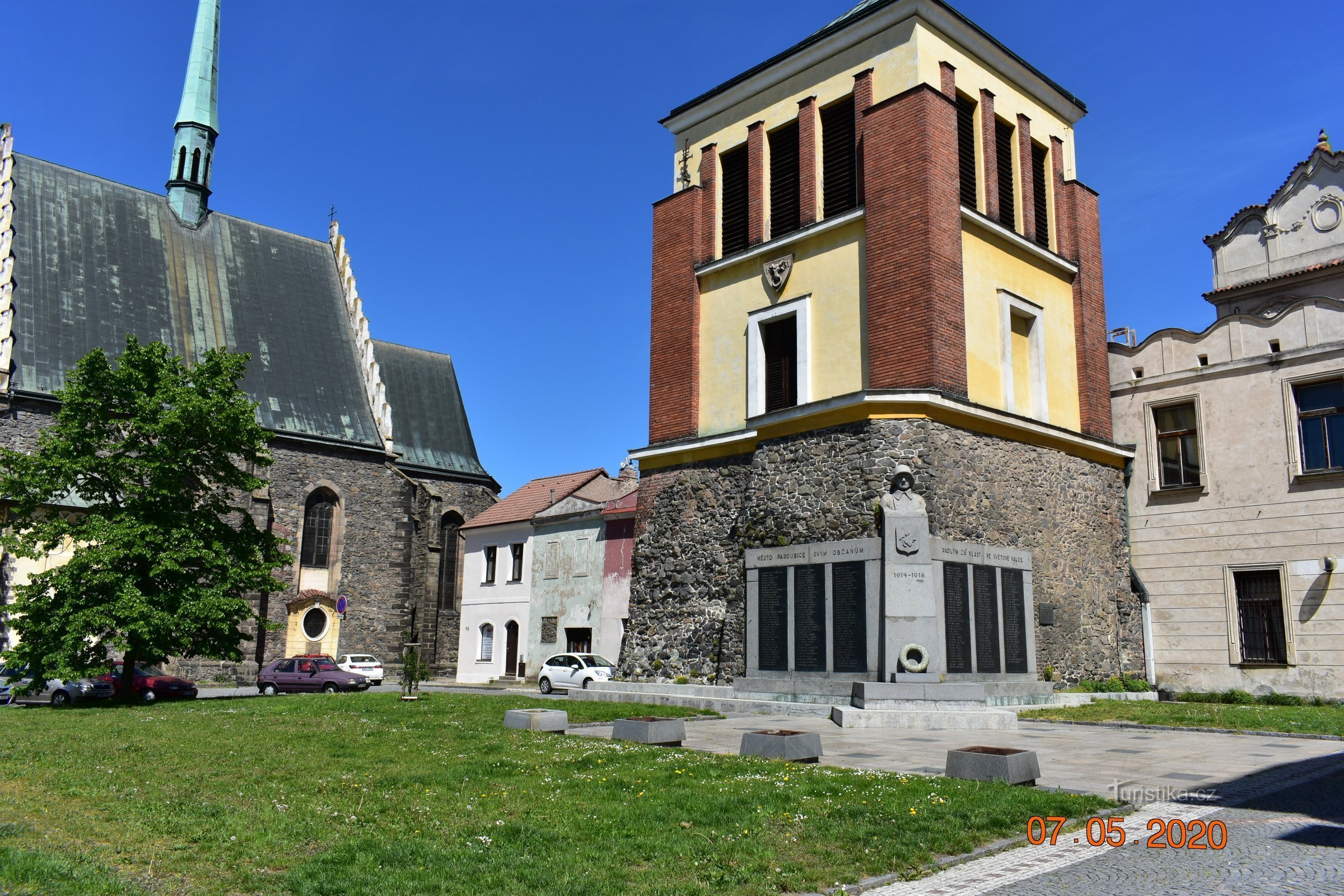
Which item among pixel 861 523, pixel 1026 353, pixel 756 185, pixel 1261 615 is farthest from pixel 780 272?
pixel 1261 615

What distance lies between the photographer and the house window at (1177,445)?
22.6 metres

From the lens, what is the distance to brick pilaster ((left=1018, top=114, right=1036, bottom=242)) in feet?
76.3

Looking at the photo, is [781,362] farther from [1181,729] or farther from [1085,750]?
[1085,750]

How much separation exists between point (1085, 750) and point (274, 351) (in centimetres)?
3892

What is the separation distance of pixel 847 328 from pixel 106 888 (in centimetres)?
1798

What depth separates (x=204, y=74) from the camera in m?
46.9

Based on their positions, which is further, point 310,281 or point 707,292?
point 310,281

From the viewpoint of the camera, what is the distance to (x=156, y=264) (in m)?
40.2

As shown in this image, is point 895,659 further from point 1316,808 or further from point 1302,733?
point 1316,808

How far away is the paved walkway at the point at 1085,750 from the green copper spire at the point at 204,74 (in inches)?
1705

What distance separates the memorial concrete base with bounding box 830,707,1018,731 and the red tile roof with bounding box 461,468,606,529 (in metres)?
25.5

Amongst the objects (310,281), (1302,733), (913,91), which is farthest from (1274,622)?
(310,281)

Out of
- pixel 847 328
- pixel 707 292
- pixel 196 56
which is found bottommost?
pixel 847 328
